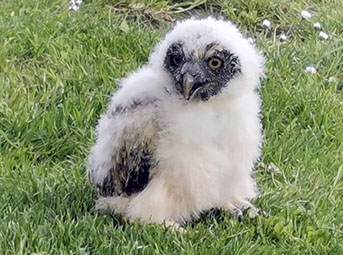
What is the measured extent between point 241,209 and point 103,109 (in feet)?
4.46

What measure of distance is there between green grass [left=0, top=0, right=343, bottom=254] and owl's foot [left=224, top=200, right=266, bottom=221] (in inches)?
1.7

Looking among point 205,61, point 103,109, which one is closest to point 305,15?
point 103,109

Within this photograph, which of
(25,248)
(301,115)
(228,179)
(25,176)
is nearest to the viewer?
(25,248)

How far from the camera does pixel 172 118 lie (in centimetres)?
460

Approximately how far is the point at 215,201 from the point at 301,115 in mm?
1455

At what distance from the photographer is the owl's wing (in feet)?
15.2

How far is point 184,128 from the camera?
458 cm

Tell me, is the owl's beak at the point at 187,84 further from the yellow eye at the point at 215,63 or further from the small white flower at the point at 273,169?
the small white flower at the point at 273,169

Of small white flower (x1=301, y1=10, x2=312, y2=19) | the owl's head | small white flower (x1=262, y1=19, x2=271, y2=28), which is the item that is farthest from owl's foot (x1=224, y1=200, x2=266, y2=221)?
small white flower (x1=301, y1=10, x2=312, y2=19)

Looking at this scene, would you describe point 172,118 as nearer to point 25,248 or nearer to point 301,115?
point 25,248

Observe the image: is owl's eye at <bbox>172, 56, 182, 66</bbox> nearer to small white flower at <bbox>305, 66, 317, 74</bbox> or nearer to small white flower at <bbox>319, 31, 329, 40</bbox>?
small white flower at <bbox>305, 66, 317, 74</bbox>

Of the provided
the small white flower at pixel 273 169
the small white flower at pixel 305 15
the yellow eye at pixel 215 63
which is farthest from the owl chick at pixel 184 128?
the small white flower at pixel 305 15

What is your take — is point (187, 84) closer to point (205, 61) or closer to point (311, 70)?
point (205, 61)

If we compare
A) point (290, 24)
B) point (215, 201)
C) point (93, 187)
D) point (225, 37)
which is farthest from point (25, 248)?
point (290, 24)
